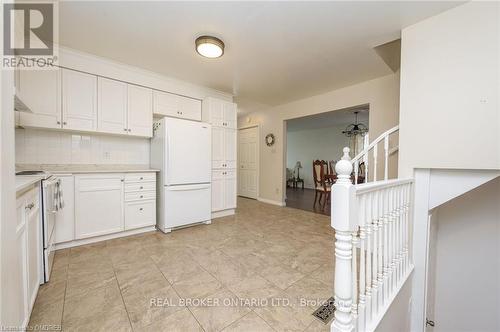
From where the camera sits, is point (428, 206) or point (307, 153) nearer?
point (428, 206)

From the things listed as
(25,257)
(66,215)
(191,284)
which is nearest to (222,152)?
(66,215)

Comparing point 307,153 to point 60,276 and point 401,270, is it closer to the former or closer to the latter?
point 401,270

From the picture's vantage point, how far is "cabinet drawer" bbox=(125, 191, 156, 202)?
2627 millimetres

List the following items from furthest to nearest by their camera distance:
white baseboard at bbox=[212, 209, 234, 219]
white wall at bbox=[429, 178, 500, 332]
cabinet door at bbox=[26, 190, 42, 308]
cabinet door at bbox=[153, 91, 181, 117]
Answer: white baseboard at bbox=[212, 209, 234, 219] → cabinet door at bbox=[153, 91, 181, 117] → white wall at bbox=[429, 178, 500, 332] → cabinet door at bbox=[26, 190, 42, 308]

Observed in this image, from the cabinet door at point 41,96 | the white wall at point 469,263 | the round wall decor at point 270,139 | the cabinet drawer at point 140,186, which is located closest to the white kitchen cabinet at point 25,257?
the cabinet drawer at point 140,186

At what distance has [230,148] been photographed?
12.3ft

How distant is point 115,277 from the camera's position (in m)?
1.75

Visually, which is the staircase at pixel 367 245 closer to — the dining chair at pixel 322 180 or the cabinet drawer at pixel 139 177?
the cabinet drawer at pixel 139 177

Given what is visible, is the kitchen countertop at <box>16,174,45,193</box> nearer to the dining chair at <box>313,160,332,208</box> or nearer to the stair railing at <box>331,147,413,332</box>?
the stair railing at <box>331,147,413,332</box>

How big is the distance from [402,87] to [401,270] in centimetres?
167

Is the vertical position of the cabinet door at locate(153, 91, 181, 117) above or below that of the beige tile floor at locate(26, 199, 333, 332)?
above

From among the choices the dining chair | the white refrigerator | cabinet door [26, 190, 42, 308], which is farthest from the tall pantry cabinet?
cabinet door [26, 190, 42, 308]

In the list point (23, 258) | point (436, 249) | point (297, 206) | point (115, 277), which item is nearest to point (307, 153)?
point (297, 206)

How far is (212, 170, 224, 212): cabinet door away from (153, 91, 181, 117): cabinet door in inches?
46.6
